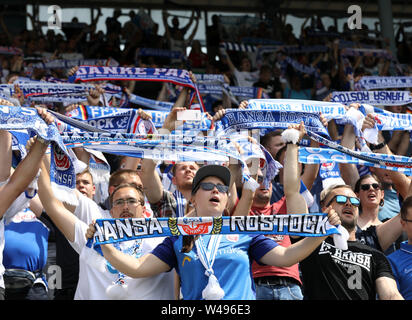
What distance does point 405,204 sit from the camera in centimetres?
554

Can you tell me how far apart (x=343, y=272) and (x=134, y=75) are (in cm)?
445

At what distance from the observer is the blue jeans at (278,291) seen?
500cm

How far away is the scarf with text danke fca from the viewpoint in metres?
8.58

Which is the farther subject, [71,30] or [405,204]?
[71,30]

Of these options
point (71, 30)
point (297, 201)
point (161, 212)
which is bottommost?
point (297, 201)

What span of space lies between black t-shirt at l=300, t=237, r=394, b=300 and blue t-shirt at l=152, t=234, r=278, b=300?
2.39 feet

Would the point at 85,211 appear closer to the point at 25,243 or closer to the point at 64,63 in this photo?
the point at 25,243

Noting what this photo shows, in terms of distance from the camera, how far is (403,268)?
17.5 feet

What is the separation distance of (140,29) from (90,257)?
372 inches

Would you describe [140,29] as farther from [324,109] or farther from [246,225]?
[246,225]

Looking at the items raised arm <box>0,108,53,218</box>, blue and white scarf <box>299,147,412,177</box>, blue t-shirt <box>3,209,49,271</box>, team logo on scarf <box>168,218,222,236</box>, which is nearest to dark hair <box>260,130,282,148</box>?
blue and white scarf <box>299,147,412,177</box>

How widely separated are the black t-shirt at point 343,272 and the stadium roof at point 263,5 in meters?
11.1

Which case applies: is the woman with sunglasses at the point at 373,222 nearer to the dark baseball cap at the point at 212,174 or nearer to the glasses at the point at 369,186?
the glasses at the point at 369,186
